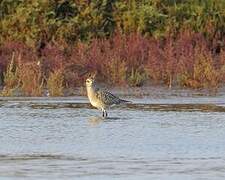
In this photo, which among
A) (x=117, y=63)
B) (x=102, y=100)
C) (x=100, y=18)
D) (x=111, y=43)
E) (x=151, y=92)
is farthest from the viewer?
(x=100, y=18)

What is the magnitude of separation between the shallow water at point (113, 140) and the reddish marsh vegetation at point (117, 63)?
127cm

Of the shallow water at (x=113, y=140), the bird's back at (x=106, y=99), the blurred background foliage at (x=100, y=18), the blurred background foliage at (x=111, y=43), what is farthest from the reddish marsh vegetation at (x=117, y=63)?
the bird's back at (x=106, y=99)

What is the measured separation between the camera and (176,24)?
2222 cm

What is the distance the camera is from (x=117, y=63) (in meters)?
19.4

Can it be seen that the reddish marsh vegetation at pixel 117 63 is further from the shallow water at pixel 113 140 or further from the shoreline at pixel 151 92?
the shallow water at pixel 113 140

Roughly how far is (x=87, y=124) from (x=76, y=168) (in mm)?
3668

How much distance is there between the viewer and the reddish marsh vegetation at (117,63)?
18.6 metres

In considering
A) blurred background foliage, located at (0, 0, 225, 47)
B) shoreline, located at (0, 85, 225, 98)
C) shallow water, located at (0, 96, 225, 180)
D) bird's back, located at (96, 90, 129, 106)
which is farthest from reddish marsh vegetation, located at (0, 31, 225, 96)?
bird's back, located at (96, 90, 129, 106)

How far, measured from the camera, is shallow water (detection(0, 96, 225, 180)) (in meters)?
10.2

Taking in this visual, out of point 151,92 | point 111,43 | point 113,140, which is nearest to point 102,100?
point 113,140

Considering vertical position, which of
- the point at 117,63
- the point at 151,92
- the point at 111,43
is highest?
the point at 111,43

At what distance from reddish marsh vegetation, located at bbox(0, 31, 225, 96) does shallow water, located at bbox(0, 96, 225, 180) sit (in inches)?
50.1

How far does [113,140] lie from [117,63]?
7174 mm

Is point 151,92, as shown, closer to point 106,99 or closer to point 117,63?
point 117,63
